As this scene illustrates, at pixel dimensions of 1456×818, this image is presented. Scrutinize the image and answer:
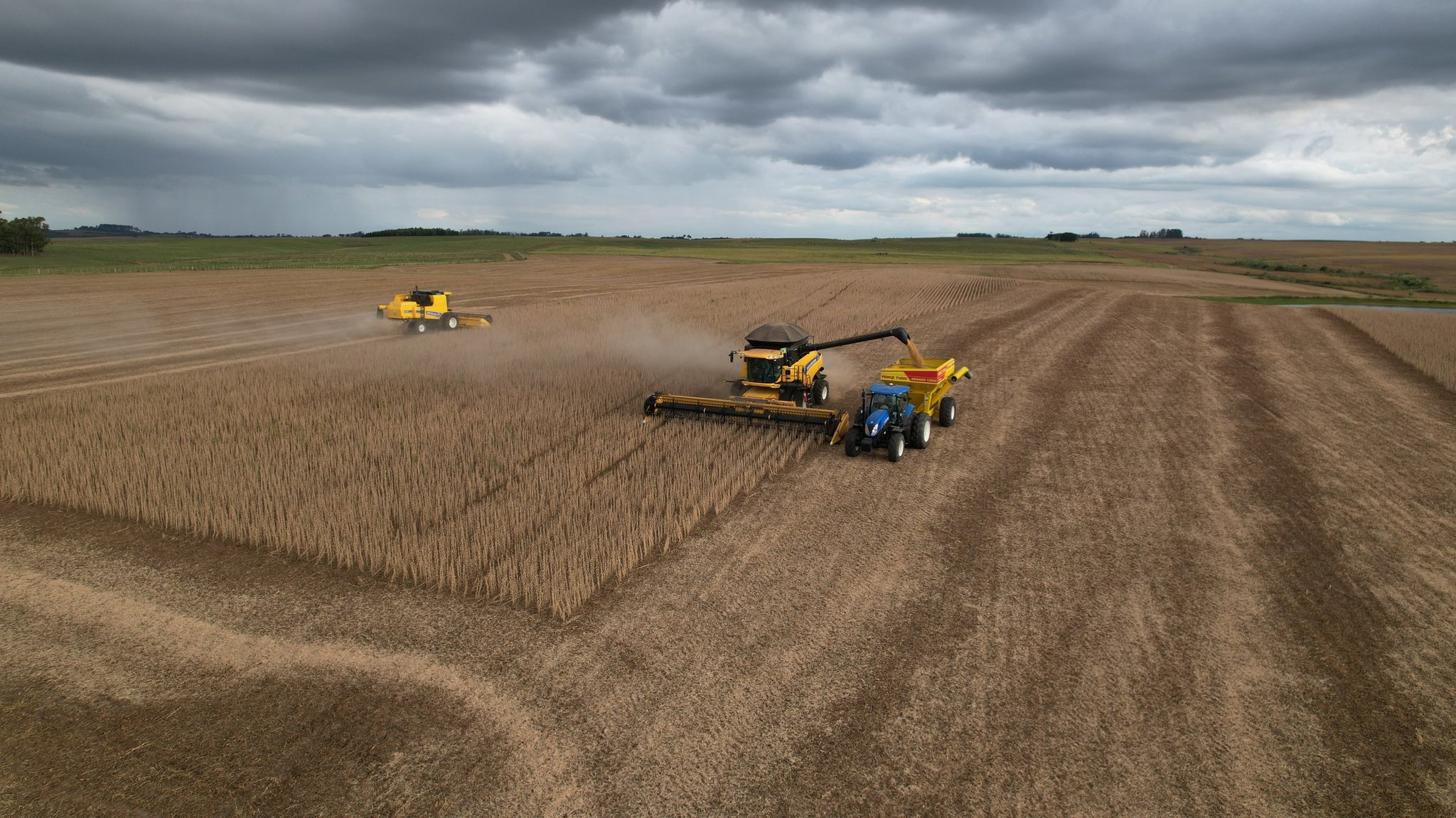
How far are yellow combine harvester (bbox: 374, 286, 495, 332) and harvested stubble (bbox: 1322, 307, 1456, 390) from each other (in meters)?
30.6

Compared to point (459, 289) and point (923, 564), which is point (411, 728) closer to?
point (923, 564)

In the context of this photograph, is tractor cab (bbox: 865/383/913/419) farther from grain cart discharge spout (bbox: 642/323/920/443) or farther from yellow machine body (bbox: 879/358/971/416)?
grain cart discharge spout (bbox: 642/323/920/443)

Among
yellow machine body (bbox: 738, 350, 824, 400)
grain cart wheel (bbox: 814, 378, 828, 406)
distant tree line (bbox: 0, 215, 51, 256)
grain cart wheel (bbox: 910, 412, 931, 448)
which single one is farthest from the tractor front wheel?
distant tree line (bbox: 0, 215, 51, 256)

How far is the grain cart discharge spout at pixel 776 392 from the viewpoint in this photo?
13836mm

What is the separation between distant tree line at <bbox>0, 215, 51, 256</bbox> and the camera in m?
79.9

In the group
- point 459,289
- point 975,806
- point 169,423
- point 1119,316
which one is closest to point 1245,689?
point 975,806

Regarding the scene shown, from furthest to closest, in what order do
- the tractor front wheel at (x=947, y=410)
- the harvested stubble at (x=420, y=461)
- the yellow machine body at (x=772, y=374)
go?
the tractor front wheel at (x=947, y=410) → the yellow machine body at (x=772, y=374) → the harvested stubble at (x=420, y=461)

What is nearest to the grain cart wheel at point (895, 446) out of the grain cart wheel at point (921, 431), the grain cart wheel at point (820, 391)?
the grain cart wheel at point (921, 431)

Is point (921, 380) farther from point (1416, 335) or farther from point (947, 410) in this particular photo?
point (1416, 335)

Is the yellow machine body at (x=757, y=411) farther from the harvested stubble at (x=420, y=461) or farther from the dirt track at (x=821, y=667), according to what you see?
the dirt track at (x=821, y=667)

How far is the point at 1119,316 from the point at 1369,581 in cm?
2691

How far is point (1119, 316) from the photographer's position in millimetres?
32719

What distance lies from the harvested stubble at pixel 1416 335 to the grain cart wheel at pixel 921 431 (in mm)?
15344

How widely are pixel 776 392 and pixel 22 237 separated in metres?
104
